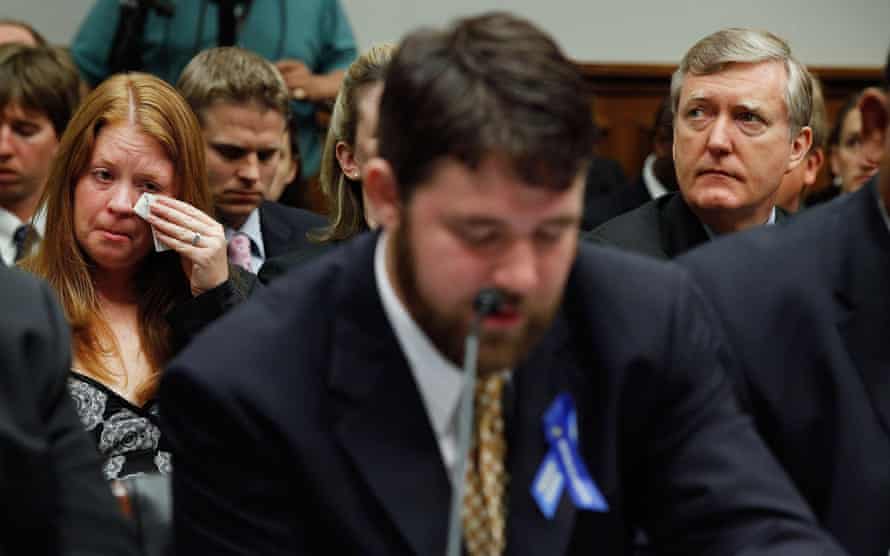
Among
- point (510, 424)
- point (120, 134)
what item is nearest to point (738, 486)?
point (510, 424)

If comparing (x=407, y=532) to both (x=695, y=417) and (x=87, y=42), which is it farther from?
(x=87, y=42)

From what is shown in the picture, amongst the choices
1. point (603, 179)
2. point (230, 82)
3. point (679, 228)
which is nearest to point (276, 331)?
point (679, 228)

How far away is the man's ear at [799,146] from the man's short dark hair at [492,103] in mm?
1736

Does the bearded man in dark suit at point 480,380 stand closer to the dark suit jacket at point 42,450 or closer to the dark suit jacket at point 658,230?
the dark suit jacket at point 42,450

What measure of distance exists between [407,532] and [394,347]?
0.21 metres

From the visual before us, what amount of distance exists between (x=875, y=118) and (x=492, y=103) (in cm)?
70

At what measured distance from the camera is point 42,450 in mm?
1605

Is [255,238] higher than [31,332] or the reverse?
the reverse

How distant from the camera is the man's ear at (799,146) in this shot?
3.17 metres

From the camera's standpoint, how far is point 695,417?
1703mm

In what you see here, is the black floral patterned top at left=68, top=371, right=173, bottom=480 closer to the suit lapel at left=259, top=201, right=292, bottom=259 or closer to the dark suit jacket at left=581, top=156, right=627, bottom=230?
the suit lapel at left=259, top=201, right=292, bottom=259

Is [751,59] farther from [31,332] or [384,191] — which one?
[31,332]

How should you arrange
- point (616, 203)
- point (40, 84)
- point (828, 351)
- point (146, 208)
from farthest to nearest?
point (616, 203) < point (40, 84) < point (146, 208) < point (828, 351)

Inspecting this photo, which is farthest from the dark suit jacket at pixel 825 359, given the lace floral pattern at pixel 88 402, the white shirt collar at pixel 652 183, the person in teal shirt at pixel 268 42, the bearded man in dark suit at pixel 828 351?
the person in teal shirt at pixel 268 42
